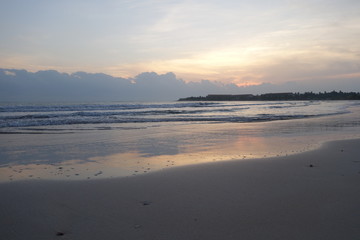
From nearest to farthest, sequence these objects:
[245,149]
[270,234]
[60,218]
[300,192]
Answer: [270,234], [60,218], [300,192], [245,149]

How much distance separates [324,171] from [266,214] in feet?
10.4

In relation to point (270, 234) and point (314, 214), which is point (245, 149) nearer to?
point (314, 214)

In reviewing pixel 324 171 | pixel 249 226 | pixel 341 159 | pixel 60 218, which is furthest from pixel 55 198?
pixel 341 159

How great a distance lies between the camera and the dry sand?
362cm

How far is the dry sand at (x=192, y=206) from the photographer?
3615 millimetres

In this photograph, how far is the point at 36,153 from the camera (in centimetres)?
890

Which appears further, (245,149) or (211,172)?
(245,149)

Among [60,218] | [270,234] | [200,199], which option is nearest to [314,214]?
[270,234]

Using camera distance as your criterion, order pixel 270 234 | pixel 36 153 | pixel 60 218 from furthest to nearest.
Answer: pixel 36 153 → pixel 60 218 → pixel 270 234

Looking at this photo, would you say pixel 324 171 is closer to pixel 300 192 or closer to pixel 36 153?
pixel 300 192

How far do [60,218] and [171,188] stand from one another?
1970mm

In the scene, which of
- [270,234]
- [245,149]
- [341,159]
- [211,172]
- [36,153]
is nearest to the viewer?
[270,234]

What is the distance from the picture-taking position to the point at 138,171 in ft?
21.6

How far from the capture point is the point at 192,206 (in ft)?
14.5
